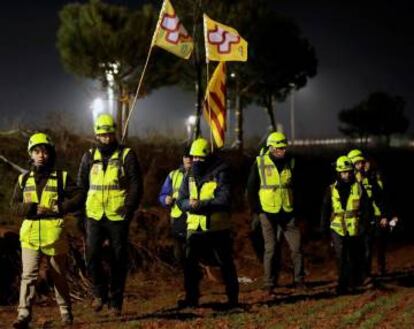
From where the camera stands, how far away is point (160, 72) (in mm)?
25312

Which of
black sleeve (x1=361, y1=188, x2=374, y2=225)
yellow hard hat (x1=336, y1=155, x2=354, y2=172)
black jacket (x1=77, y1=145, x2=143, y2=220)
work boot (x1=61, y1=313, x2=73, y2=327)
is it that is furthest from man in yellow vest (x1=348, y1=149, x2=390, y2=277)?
work boot (x1=61, y1=313, x2=73, y2=327)

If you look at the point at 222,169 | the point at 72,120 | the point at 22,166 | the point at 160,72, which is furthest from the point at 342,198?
the point at 160,72

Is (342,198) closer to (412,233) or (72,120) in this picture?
(72,120)

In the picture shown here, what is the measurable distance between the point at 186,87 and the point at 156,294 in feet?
66.5

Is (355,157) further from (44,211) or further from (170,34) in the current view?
(44,211)

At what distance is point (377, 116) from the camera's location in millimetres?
46250

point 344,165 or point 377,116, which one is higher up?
point 377,116

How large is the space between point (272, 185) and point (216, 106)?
2713 mm

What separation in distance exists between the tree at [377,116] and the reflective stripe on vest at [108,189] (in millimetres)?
39170

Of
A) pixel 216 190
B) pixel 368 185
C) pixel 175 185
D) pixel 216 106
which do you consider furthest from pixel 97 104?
pixel 216 190

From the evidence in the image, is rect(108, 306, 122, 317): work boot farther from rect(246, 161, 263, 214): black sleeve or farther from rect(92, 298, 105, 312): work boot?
rect(246, 161, 263, 214): black sleeve

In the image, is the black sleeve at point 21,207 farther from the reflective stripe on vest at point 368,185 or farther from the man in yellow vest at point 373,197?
the man in yellow vest at point 373,197

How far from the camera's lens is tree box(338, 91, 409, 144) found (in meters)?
46.0

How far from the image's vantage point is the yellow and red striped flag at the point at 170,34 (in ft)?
39.1
